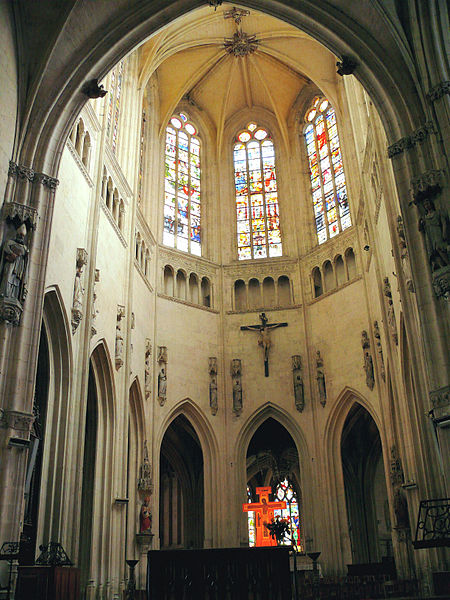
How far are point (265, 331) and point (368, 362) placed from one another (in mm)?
4234

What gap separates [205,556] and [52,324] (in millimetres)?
6549

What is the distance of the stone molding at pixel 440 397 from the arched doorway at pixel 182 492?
15.8 metres

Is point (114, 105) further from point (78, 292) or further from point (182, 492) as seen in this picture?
point (182, 492)

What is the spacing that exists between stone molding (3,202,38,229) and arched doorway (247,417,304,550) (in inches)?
647

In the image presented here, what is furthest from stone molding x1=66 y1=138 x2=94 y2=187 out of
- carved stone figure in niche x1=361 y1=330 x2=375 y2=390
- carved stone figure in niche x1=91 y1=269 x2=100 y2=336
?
carved stone figure in niche x1=361 y1=330 x2=375 y2=390

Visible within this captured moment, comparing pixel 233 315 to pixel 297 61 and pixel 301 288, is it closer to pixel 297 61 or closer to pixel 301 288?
pixel 301 288

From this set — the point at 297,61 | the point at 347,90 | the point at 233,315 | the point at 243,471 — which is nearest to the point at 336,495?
the point at 243,471

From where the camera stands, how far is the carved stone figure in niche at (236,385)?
2241 centimetres

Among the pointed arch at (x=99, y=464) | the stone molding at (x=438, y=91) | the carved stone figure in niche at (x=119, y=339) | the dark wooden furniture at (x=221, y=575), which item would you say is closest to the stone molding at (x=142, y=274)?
the carved stone figure in niche at (x=119, y=339)

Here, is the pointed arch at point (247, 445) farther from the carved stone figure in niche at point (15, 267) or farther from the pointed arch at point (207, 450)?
the carved stone figure in niche at point (15, 267)

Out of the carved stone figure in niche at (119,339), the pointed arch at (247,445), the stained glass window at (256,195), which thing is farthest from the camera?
the stained glass window at (256,195)

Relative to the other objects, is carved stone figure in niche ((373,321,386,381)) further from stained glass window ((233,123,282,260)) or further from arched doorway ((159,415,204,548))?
arched doorway ((159,415,204,548))

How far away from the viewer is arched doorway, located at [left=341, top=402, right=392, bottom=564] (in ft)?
84.2

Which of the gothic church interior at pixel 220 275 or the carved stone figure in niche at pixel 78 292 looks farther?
the carved stone figure in niche at pixel 78 292
